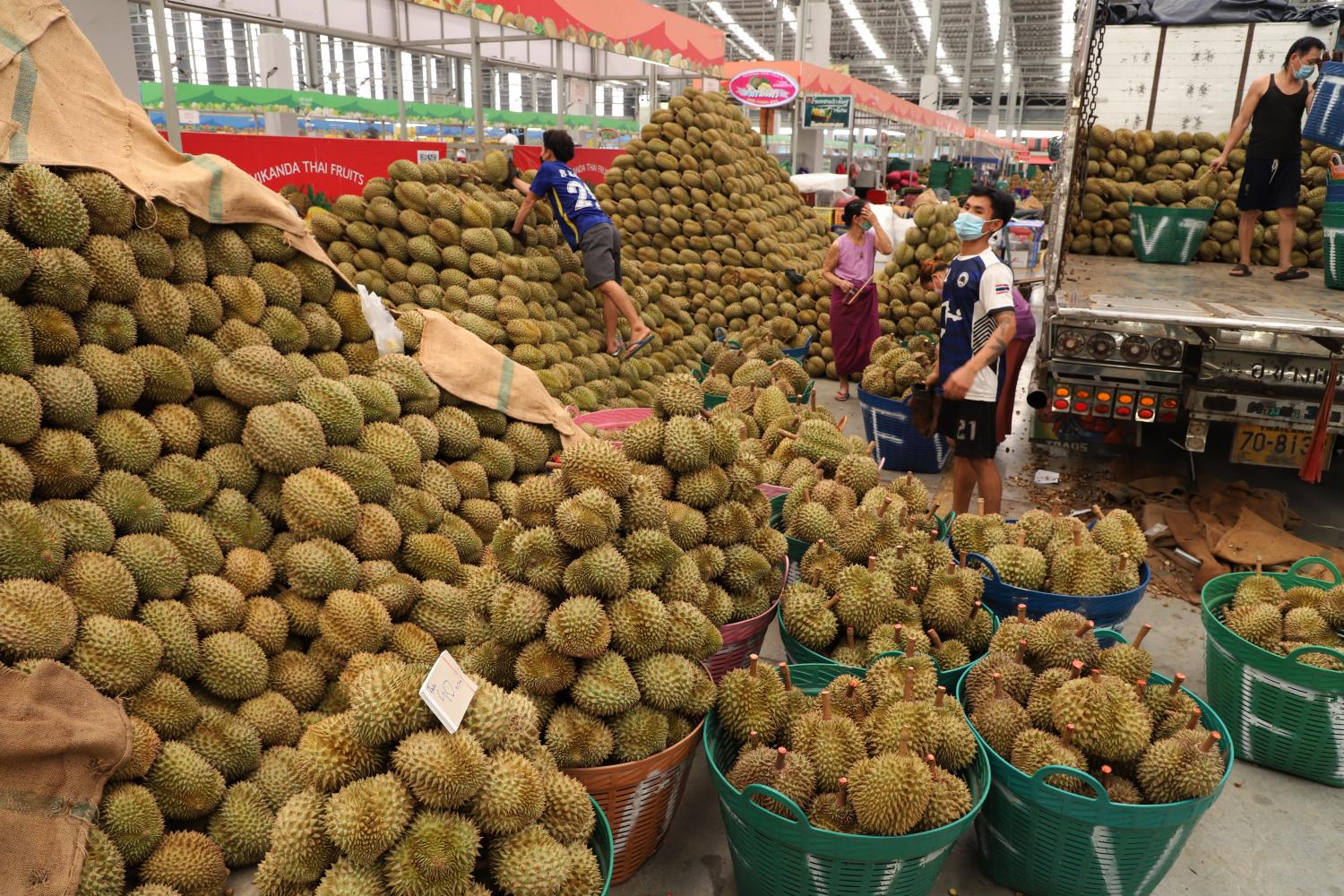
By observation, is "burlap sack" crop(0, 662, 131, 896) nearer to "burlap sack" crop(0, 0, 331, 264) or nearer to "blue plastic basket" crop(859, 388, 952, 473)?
"burlap sack" crop(0, 0, 331, 264)

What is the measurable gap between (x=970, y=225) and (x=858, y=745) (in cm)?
286

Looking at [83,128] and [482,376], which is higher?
[83,128]

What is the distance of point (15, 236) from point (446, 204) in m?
2.91

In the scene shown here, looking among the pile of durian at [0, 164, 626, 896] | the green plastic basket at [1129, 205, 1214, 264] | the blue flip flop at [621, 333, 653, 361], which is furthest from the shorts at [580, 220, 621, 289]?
the green plastic basket at [1129, 205, 1214, 264]

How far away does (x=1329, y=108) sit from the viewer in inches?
201

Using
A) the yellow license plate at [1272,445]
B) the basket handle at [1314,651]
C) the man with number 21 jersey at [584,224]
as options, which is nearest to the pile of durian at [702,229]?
the man with number 21 jersey at [584,224]

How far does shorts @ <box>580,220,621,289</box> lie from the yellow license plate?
4026 millimetres

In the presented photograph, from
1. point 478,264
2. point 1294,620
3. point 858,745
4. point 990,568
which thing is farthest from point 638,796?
point 478,264

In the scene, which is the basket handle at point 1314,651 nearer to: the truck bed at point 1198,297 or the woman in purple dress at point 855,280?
the truck bed at point 1198,297

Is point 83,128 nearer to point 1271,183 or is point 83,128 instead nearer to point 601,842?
point 601,842

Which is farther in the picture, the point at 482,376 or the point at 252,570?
the point at 482,376

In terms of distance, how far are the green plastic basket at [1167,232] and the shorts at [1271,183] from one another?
40 centimetres

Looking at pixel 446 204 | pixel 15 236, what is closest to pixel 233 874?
pixel 15 236

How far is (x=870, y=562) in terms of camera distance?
2.92 meters
